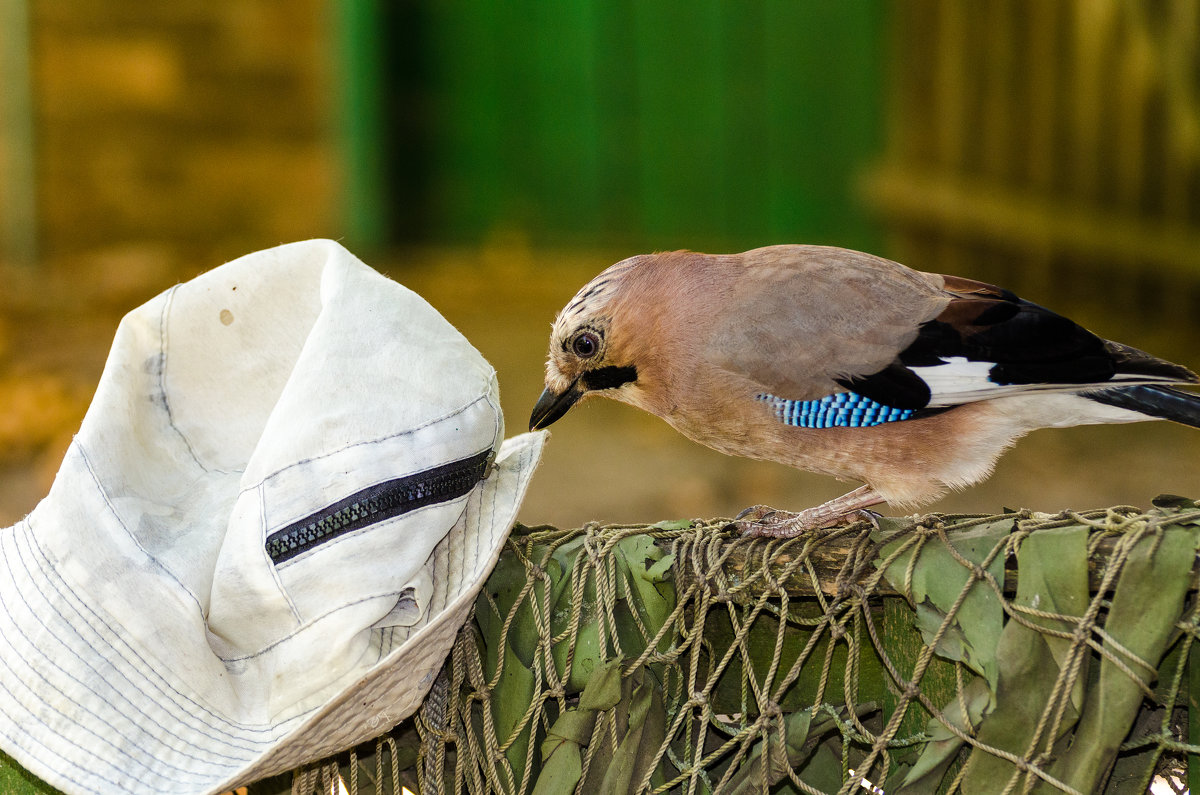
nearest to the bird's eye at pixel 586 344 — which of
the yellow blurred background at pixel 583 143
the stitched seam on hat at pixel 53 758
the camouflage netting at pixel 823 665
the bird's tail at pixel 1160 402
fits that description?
the camouflage netting at pixel 823 665

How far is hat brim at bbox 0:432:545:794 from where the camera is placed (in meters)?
1.51

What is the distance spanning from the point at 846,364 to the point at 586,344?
45cm

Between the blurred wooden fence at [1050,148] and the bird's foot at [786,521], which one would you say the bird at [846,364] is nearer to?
the bird's foot at [786,521]

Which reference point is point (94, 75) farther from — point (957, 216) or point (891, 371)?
point (891, 371)

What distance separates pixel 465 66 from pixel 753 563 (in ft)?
20.3

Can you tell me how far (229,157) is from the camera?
7.22 metres

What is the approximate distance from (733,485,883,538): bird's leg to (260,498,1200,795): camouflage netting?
0.19 m

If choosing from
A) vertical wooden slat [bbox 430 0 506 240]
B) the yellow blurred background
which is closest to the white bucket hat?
the yellow blurred background

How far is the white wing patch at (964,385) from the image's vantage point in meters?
2.14

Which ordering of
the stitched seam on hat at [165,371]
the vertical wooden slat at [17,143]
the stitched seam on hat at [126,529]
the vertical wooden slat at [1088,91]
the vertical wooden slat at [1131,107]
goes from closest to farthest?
the stitched seam on hat at [126,529], the stitched seam on hat at [165,371], the vertical wooden slat at [1131,107], the vertical wooden slat at [1088,91], the vertical wooden slat at [17,143]

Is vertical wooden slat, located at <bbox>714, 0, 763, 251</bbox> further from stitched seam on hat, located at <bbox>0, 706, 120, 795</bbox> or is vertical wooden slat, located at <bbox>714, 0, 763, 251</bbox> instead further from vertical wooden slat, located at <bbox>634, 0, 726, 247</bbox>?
stitched seam on hat, located at <bbox>0, 706, 120, 795</bbox>

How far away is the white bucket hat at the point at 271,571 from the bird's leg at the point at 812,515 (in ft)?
1.61

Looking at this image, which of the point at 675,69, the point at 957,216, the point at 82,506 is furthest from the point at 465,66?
the point at 82,506

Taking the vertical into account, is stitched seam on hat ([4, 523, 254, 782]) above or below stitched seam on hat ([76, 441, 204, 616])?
below
